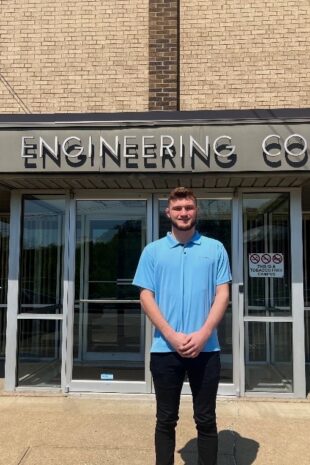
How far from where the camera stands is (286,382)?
20.8ft

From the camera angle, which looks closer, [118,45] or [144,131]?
[144,131]

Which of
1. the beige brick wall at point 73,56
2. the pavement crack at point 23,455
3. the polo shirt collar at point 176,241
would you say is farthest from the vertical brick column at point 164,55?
the pavement crack at point 23,455

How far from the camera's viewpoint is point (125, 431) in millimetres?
4898

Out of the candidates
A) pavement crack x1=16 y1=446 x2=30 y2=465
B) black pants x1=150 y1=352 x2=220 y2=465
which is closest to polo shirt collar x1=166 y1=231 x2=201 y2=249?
black pants x1=150 y1=352 x2=220 y2=465

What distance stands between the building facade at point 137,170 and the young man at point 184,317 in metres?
2.34

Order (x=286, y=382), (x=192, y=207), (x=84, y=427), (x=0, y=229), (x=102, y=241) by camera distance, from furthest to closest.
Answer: (x=0, y=229) < (x=102, y=241) < (x=286, y=382) < (x=84, y=427) < (x=192, y=207)

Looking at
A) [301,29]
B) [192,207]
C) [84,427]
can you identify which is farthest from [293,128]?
[84,427]

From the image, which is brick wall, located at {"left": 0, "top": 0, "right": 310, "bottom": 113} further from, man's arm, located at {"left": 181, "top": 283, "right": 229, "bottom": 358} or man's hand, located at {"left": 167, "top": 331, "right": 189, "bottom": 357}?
man's hand, located at {"left": 167, "top": 331, "right": 189, "bottom": 357}

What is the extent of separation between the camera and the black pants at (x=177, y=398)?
338 cm

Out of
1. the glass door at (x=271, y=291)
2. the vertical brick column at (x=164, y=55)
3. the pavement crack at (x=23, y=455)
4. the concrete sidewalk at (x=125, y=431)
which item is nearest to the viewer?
the pavement crack at (x=23, y=455)

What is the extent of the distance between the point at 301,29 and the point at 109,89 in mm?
2681

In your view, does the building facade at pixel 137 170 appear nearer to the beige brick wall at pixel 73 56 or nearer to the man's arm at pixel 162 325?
the beige brick wall at pixel 73 56

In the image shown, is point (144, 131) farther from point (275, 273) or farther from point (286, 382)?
point (286, 382)

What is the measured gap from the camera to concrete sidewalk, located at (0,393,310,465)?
4.30 metres
